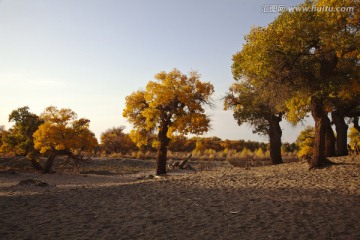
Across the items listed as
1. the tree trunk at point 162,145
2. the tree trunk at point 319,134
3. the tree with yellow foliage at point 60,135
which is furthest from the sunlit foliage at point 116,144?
the tree trunk at point 319,134

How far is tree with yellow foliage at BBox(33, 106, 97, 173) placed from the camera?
25797mm

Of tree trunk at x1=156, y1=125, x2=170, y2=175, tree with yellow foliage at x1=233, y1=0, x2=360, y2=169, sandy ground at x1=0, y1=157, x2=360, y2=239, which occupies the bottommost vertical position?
sandy ground at x1=0, y1=157, x2=360, y2=239

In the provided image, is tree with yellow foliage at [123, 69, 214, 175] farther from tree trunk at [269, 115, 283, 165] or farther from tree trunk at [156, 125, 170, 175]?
tree trunk at [269, 115, 283, 165]

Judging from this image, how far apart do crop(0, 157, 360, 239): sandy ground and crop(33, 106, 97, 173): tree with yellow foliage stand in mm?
12742

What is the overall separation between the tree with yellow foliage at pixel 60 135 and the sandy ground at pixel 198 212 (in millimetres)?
12742

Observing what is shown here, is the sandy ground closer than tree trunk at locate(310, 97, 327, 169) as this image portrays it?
Yes

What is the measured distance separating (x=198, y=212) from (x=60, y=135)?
2060 cm

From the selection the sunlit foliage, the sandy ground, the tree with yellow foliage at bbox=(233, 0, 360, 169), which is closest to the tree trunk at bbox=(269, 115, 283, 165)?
the tree with yellow foliage at bbox=(233, 0, 360, 169)

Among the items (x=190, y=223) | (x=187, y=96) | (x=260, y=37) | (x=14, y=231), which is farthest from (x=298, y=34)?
(x=14, y=231)

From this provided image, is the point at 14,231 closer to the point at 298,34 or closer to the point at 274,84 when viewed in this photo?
the point at 274,84

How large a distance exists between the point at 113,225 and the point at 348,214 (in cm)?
716

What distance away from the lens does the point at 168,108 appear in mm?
21516

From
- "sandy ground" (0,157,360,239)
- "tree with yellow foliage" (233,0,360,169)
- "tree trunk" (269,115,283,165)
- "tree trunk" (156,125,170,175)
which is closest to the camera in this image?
"sandy ground" (0,157,360,239)

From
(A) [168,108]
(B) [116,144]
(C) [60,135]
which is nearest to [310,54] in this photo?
(A) [168,108]
